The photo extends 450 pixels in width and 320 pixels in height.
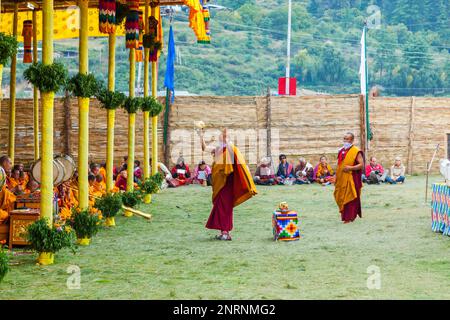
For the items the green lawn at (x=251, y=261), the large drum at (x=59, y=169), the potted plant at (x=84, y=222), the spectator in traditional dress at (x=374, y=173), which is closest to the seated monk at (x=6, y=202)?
the large drum at (x=59, y=169)

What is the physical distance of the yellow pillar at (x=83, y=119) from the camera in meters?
10.2

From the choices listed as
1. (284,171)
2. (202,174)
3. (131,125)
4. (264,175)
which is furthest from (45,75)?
(284,171)

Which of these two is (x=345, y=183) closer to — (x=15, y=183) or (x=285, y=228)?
(x=285, y=228)

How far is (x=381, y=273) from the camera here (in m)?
→ 8.48

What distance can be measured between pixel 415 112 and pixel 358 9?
3742 cm

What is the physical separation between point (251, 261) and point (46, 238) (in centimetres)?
231

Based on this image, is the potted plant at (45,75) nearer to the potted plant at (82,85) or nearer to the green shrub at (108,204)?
the potted plant at (82,85)

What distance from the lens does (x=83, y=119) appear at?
34.2ft

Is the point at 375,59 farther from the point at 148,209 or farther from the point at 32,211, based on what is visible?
the point at 32,211

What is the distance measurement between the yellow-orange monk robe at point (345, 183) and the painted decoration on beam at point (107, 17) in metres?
4.44

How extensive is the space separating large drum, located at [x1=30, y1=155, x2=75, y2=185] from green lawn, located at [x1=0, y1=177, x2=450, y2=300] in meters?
0.99

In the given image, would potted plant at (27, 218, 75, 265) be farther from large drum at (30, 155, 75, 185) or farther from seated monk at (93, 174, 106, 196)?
seated monk at (93, 174, 106, 196)
